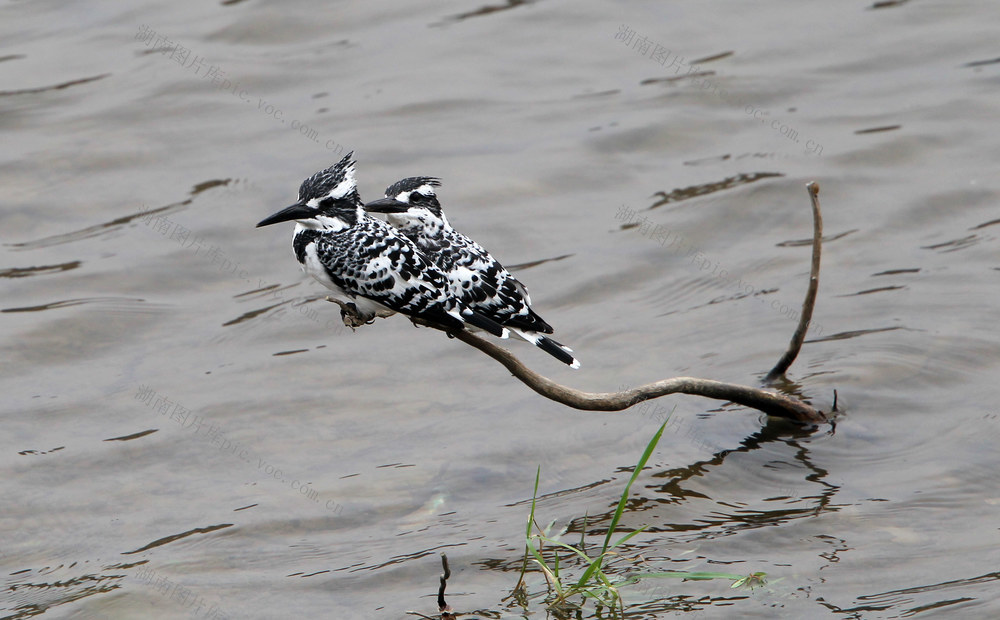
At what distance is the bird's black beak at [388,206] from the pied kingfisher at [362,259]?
0.17 meters

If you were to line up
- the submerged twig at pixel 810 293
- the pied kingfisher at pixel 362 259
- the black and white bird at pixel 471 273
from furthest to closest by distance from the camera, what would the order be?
the submerged twig at pixel 810 293
the black and white bird at pixel 471 273
the pied kingfisher at pixel 362 259

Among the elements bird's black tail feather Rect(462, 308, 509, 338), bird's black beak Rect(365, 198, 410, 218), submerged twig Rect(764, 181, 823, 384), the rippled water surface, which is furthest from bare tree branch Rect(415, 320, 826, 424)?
bird's black beak Rect(365, 198, 410, 218)

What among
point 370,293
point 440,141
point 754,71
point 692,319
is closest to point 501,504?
point 370,293

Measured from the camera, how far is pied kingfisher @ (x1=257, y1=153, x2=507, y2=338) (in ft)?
18.9

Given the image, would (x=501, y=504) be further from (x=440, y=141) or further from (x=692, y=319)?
(x=440, y=141)

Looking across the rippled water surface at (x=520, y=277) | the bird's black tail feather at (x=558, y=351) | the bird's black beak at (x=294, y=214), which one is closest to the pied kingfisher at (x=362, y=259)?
the bird's black beak at (x=294, y=214)

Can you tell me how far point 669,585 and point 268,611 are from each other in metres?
1.94

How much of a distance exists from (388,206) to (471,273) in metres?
0.67

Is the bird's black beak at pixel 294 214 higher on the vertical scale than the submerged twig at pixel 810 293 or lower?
higher

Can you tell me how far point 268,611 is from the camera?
5.94 m

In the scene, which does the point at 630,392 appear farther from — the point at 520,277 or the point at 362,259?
the point at 520,277

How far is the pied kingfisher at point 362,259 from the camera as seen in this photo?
18.9ft

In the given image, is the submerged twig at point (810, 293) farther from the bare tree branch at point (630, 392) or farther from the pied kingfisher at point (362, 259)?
the pied kingfisher at point (362, 259)

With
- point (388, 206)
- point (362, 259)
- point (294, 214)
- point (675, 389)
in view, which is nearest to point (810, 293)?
point (675, 389)
